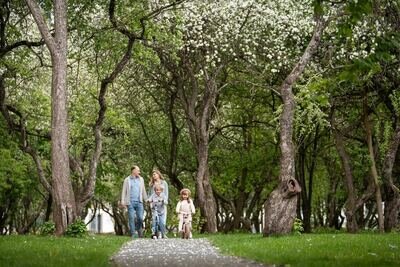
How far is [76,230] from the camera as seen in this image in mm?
18234

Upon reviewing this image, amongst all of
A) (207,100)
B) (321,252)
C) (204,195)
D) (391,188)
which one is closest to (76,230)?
(321,252)

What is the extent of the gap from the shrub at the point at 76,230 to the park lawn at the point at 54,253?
2.55m

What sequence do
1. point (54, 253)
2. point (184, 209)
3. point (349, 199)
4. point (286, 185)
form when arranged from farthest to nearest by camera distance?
point (349, 199), point (184, 209), point (286, 185), point (54, 253)

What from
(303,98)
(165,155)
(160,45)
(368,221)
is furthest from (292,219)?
(368,221)

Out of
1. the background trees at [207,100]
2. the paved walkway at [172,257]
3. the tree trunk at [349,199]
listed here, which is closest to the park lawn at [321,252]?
the paved walkway at [172,257]

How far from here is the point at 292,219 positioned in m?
17.8

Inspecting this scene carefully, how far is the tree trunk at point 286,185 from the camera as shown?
17.6 meters

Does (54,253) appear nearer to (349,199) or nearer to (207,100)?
(207,100)

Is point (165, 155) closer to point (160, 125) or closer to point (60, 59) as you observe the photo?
point (160, 125)

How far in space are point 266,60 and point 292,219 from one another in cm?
1078

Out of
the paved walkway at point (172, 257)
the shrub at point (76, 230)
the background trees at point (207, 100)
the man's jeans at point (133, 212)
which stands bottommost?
the paved walkway at point (172, 257)

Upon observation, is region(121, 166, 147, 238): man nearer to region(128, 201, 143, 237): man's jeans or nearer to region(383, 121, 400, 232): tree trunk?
region(128, 201, 143, 237): man's jeans

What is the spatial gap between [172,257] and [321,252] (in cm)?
285

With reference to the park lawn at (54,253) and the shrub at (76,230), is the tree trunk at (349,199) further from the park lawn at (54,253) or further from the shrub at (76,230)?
the park lawn at (54,253)
